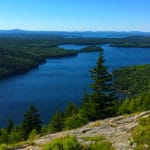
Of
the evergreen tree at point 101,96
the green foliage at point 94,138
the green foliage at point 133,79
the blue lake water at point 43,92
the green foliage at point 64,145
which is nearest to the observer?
the green foliage at point 64,145

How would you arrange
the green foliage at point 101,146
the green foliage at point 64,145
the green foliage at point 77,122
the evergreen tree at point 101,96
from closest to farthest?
the green foliage at point 64,145 < the green foliage at point 101,146 < the green foliage at point 77,122 < the evergreen tree at point 101,96

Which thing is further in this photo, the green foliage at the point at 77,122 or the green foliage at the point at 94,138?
the green foliage at the point at 77,122

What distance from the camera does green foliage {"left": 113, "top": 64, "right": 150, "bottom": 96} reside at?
107m

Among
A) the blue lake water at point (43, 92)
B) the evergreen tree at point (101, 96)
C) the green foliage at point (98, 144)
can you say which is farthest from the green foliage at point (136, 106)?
the green foliage at point (98, 144)

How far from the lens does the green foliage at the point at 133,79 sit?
107 metres

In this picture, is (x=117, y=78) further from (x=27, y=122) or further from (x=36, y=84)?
(x=27, y=122)

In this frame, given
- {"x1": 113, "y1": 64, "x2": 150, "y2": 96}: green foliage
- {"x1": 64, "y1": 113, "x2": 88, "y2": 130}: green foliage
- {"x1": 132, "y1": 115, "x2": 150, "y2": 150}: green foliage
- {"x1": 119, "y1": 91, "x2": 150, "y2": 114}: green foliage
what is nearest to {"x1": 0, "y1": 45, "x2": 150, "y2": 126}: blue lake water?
{"x1": 113, "y1": 64, "x2": 150, "y2": 96}: green foliage

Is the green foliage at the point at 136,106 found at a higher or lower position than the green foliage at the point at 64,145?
lower

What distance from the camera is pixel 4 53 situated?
655ft

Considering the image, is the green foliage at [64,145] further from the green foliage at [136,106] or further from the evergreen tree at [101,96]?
the green foliage at [136,106]

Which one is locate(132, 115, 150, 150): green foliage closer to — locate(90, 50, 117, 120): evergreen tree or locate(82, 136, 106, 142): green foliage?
locate(82, 136, 106, 142): green foliage

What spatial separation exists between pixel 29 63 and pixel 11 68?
1782cm

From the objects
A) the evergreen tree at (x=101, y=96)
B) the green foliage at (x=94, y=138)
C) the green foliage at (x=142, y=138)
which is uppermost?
the green foliage at (x=142, y=138)

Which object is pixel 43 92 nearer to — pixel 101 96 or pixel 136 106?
pixel 136 106
